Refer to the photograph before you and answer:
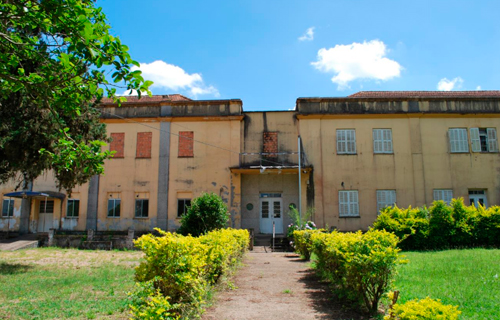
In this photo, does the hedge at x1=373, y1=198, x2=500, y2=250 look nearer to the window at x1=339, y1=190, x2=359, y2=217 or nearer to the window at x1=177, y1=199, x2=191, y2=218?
the window at x1=339, y1=190, x2=359, y2=217

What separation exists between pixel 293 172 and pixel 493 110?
12.5 metres

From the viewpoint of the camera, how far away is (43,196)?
21812mm

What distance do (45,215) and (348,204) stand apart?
1808 centimetres

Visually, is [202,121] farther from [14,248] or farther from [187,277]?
[187,277]

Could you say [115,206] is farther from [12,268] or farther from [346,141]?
[346,141]

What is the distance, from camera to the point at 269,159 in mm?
22062

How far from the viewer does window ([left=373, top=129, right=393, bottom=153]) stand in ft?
72.5

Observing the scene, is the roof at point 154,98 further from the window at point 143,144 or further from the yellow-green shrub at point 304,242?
the yellow-green shrub at point 304,242

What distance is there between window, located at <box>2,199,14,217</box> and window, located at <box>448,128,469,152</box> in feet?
86.2

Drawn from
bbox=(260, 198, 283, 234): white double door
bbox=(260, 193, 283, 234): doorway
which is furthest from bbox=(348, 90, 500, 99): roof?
bbox=(260, 198, 283, 234): white double door

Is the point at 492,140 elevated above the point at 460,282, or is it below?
above

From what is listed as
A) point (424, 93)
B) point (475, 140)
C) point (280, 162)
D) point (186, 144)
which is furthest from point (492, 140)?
point (186, 144)

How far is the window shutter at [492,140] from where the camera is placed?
22.2 metres

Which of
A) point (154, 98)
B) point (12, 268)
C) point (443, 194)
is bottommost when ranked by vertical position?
point (12, 268)
